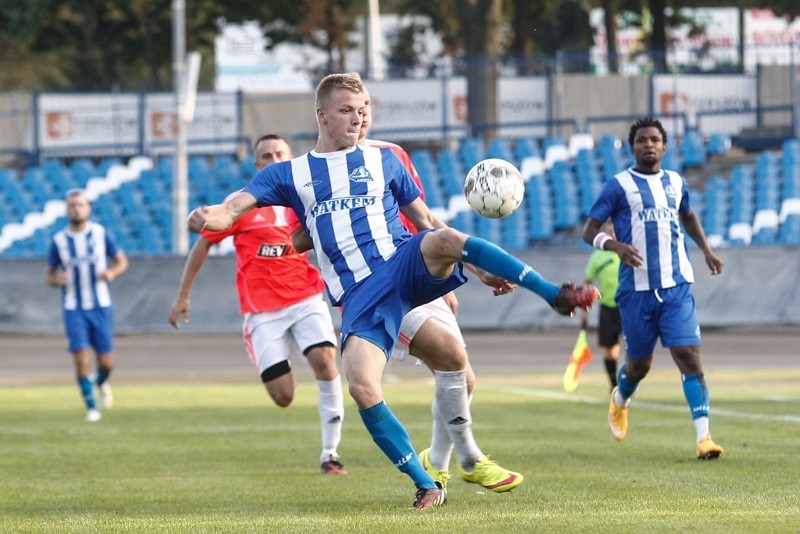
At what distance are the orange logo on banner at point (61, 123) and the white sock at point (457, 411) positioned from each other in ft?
98.0

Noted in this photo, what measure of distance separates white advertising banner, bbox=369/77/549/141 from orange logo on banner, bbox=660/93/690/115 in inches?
104

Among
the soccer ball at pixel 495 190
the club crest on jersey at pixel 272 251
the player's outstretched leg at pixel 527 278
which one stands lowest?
the club crest on jersey at pixel 272 251

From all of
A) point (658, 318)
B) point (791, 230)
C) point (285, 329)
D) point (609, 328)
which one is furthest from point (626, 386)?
point (791, 230)

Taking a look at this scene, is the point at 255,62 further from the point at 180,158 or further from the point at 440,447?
the point at 440,447

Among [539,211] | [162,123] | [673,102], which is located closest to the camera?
[539,211]

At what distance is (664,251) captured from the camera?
33.9 feet

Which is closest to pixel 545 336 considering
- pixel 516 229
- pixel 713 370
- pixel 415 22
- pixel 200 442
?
pixel 516 229

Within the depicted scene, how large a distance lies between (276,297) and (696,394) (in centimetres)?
306

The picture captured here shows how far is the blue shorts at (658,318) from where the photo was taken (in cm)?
1020

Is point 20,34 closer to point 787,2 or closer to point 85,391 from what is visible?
point 787,2

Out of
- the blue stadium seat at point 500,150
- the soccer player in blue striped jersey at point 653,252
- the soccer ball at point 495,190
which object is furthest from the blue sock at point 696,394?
the blue stadium seat at point 500,150

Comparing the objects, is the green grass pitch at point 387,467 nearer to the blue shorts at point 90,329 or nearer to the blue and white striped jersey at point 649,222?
the blue shorts at point 90,329

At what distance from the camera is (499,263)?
22.2ft

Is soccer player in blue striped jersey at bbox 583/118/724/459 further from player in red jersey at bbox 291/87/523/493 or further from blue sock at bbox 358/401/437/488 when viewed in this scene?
blue sock at bbox 358/401/437/488
